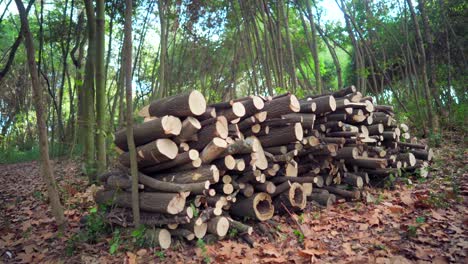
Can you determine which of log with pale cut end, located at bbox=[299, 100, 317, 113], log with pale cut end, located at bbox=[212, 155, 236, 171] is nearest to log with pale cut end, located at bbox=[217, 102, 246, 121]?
log with pale cut end, located at bbox=[212, 155, 236, 171]

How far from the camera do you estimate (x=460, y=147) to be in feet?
27.0

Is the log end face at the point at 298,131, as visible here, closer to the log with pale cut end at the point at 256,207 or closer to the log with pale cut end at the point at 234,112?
the log with pale cut end at the point at 234,112

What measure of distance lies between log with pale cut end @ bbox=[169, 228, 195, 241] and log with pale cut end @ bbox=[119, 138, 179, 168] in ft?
2.76

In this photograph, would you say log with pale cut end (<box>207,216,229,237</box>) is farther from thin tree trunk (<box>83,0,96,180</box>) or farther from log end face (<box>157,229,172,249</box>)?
thin tree trunk (<box>83,0,96,180</box>)

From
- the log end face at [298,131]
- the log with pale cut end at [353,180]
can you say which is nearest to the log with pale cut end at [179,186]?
the log end face at [298,131]

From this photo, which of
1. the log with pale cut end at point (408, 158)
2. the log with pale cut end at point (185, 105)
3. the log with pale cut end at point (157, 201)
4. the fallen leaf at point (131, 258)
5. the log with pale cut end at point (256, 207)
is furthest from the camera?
the log with pale cut end at point (408, 158)

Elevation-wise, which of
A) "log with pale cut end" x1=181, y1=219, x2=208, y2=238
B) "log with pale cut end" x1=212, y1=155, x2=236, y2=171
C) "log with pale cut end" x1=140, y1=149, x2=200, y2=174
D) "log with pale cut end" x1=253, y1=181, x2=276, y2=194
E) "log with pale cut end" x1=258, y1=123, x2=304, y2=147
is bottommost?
"log with pale cut end" x1=181, y1=219, x2=208, y2=238

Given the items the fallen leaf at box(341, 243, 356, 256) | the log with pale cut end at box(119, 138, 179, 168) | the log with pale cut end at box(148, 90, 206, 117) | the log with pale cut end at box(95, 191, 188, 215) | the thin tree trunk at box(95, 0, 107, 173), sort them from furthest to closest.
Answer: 1. the thin tree trunk at box(95, 0, 107, 173)
2. the log with pale cut end at box(148, 90, 206, 117)
3. the log with pale cut end at box(119, 138, 179, 168)
4. the log with pale cut end at box(95, 191, 188, 215)
5. the fallen leaf at box(341, 243, 356, 256)

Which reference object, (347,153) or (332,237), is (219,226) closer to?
(332,237)

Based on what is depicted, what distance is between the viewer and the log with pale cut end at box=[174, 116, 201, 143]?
438cm

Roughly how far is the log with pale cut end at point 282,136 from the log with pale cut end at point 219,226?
4.38 feet

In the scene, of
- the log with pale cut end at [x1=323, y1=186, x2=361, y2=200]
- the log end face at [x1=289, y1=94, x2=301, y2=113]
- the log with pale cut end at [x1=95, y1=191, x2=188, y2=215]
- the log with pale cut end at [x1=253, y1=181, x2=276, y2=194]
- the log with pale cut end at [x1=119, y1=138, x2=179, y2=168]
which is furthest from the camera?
the log with pale cut end at [x1=323, y1=186, x2=361, y2=200]

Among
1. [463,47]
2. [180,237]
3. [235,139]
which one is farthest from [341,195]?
[463,47]

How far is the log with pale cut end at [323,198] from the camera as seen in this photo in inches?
216
